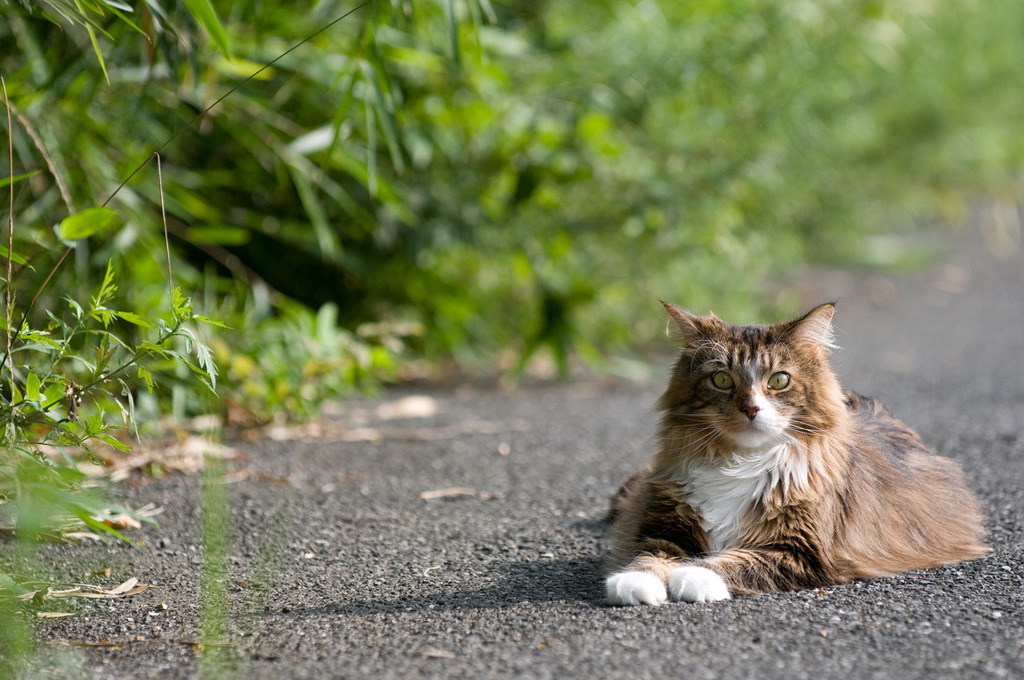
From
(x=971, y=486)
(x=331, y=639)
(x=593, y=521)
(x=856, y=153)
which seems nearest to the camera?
(x=331, y=639)

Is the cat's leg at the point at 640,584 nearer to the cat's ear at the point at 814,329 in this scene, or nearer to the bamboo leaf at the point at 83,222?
the cat's ear at the point at 814,329

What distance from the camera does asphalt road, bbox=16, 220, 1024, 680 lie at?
1.72 meters

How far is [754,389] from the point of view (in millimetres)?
2152

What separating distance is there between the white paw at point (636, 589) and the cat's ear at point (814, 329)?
660 millimetres

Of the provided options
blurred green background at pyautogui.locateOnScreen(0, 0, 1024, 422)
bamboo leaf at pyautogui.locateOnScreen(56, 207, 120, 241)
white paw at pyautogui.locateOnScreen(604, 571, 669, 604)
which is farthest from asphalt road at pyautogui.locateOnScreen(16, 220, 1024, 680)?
bamboo leaf at pyautogui.locateOnScreen(56, 207, 120, 241)

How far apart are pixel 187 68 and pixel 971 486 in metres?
3.22

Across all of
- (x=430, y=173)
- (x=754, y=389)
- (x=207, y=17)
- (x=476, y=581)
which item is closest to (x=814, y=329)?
(x=754, y=389)

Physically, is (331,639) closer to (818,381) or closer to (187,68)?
(818,381)

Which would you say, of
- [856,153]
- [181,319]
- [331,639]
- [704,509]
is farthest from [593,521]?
[856,153]

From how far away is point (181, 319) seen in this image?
6.48ft

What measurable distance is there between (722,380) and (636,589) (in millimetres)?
537

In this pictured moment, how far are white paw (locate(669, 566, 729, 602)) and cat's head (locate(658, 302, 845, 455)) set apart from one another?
0.32m

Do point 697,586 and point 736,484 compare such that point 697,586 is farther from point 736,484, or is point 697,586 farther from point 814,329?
point 814,329

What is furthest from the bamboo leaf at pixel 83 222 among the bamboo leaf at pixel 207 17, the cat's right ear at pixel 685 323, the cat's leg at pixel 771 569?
the cat's leg at pixel 771 569
